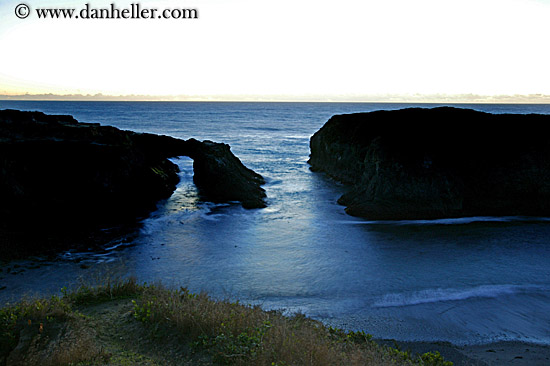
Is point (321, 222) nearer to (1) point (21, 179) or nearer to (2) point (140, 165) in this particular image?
(2) point (140, 165)

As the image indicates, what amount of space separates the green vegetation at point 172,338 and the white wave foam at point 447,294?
2647 millimetres

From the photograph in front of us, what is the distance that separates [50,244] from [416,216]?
14628mm

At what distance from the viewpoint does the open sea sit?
880 centimetres

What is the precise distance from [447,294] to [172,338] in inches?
283

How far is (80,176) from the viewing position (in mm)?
17750

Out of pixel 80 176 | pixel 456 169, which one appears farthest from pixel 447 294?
pixel 80 176

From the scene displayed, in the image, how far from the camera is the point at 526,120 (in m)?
19.6

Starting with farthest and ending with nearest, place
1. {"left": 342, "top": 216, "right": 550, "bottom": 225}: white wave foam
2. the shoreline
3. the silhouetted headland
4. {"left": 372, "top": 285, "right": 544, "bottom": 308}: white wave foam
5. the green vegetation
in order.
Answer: {"left": 342, "top": 216, "right": 550, "bottom": 225}: white wave foam, the silhouetted headland, {"left": 372, "top": 285, "right": 544, "bottom": 308}: white wave foam, the shoreline, the green vegetation

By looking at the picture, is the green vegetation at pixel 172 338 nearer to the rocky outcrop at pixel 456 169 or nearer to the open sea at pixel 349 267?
the open sea at pixel 349 267

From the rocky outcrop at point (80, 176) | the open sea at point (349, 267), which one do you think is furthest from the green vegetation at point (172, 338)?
the rocky outcrop at point (80, 176)

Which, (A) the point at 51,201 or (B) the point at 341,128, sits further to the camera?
(B) the point at 341,128

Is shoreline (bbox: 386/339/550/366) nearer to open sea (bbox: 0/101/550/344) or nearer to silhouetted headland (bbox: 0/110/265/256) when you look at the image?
open sea (bbox: 0/101/550/344)

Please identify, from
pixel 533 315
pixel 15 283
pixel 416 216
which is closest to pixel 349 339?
pixel 533 315

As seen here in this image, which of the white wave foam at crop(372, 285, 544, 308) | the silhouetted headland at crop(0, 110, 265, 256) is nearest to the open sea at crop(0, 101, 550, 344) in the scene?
the white wave foam at crop(372, 285, 544, 308)
